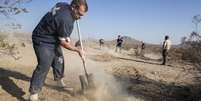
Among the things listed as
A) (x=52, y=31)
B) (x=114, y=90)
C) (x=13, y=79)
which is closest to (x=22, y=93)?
(x=13, y=79)

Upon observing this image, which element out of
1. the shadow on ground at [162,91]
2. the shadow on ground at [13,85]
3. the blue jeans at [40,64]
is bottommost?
the shadow on ground at [162,91]

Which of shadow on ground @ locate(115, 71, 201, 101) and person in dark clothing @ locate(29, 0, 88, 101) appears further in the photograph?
shadow on ground @ locate(115, 71, 201, 101)

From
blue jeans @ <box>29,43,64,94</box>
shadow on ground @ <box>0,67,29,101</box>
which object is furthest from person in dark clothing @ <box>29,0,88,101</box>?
shadow on ground @ <box>0,67,29,101</box>

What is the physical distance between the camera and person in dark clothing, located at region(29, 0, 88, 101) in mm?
6672

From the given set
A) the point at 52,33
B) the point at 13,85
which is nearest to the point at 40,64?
the point at 52,33

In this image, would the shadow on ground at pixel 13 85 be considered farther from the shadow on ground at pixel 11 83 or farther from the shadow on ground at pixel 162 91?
the shadow on ground at pixel 162 91

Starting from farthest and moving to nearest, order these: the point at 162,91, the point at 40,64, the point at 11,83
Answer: the point at 162,91 → the point at 11,83 → the point at 40,64

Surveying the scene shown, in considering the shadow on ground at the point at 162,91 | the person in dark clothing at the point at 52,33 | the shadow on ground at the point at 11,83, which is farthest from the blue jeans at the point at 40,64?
the shadow on ground at the point at 162,91

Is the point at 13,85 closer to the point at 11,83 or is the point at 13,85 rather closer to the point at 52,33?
the point at 11,83

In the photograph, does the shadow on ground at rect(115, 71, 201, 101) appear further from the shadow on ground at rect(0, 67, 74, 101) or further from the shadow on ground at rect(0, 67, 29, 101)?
the shadow on ground at rect(0, 67, 29, 101)

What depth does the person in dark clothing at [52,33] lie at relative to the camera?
6672 mm

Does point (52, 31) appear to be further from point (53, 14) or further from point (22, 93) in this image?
point (22, 93)

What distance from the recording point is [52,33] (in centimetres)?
692

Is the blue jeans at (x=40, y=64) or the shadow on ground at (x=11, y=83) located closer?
the blue jeans at (x=40, y=64)
